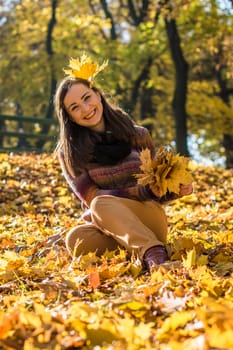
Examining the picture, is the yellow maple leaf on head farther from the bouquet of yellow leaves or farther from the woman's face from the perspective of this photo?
the bouquet of yellow leaves

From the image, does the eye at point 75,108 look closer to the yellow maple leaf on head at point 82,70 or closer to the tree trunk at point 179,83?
the yellow maple leaf on head at point 82,70

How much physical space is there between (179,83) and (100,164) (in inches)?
360

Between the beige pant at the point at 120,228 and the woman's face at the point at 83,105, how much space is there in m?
0.60

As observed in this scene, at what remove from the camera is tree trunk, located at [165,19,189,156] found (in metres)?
12.1

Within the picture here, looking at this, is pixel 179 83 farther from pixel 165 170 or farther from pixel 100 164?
pixel 165 170

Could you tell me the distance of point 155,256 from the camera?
113 inches

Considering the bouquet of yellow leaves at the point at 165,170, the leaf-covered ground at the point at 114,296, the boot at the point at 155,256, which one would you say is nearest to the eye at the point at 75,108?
the bouquet of yellow leaves at the point at 165,170

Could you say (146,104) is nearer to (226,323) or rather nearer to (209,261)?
(209,261)

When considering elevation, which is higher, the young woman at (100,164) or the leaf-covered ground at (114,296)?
the young woman at (100,164)

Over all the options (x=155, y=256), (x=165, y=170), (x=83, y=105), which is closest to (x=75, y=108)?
(x=83, y=105)

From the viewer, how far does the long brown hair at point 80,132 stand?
3531 millimetres

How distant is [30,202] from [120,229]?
11.8 ft

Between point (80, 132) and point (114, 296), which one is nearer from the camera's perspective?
point (114, 296)

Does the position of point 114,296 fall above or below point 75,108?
below
